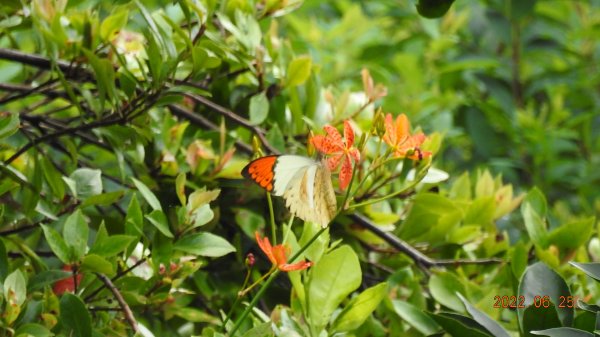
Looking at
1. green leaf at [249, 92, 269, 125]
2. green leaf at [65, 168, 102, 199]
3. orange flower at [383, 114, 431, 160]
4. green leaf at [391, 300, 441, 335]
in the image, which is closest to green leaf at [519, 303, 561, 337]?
green leaf at [391, 300, 441, 335]

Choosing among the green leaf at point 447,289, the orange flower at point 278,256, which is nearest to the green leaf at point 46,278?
the orange flower at point 278,256

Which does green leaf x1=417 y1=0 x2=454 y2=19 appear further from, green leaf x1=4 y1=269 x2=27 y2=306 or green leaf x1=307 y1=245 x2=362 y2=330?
green leaf x1=4 y1=269 x2=27 y2=306

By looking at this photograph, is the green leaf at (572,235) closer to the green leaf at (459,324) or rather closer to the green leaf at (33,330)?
the green leaf at (459,324)

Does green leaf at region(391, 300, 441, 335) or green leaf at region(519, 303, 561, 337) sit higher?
green leaf at region(519, 303, 561, 337)

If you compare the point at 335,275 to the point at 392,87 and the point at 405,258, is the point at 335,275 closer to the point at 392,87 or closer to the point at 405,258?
the point at 405,258

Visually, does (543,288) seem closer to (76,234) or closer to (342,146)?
(342,146)

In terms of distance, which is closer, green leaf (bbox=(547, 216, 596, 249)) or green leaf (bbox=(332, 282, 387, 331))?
green leaf (bbox=(332, 282, 387, 331))

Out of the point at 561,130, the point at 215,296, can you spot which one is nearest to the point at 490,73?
the point at 561,130
